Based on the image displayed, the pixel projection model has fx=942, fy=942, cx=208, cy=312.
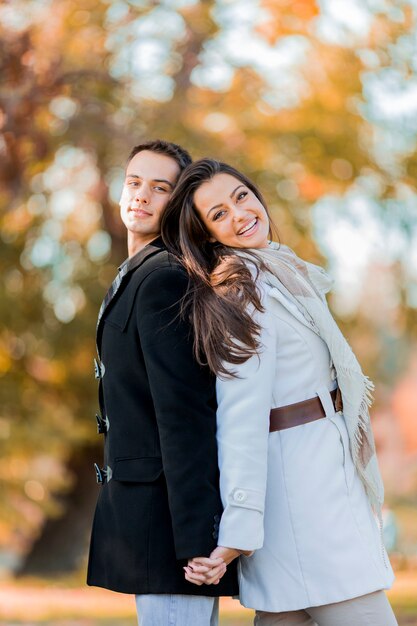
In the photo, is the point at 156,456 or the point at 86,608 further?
the point at 86,608

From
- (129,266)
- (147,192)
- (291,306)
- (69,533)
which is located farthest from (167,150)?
(69,533)

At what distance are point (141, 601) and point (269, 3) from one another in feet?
27.2

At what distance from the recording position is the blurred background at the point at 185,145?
914 cm

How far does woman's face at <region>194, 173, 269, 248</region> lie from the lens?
2637 millimetres

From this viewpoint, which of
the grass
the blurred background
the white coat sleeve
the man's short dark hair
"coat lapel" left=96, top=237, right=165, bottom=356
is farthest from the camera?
the blurred background

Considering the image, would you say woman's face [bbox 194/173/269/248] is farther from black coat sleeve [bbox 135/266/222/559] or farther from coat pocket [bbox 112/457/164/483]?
coat pocket [bbox 112/457/164/483]

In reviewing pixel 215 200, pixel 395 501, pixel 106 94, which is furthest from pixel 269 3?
pixel 395 501

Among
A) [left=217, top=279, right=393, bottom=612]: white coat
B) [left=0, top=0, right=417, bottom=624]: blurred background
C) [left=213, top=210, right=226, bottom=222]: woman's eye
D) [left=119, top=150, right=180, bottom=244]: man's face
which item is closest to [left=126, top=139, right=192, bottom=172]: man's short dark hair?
[left=119, top=150, right=180, bottom=244]: man's face

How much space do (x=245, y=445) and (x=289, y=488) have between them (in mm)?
195

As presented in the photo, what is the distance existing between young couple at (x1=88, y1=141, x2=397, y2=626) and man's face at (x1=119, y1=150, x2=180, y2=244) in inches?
7.2

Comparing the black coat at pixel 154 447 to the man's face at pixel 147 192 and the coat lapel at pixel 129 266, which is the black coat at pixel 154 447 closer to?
the coat lapel at pixel 129 266

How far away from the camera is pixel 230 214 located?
104 inches

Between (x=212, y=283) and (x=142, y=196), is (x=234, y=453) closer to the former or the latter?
(x=212, y=283)

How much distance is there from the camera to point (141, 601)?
7.91 ft
